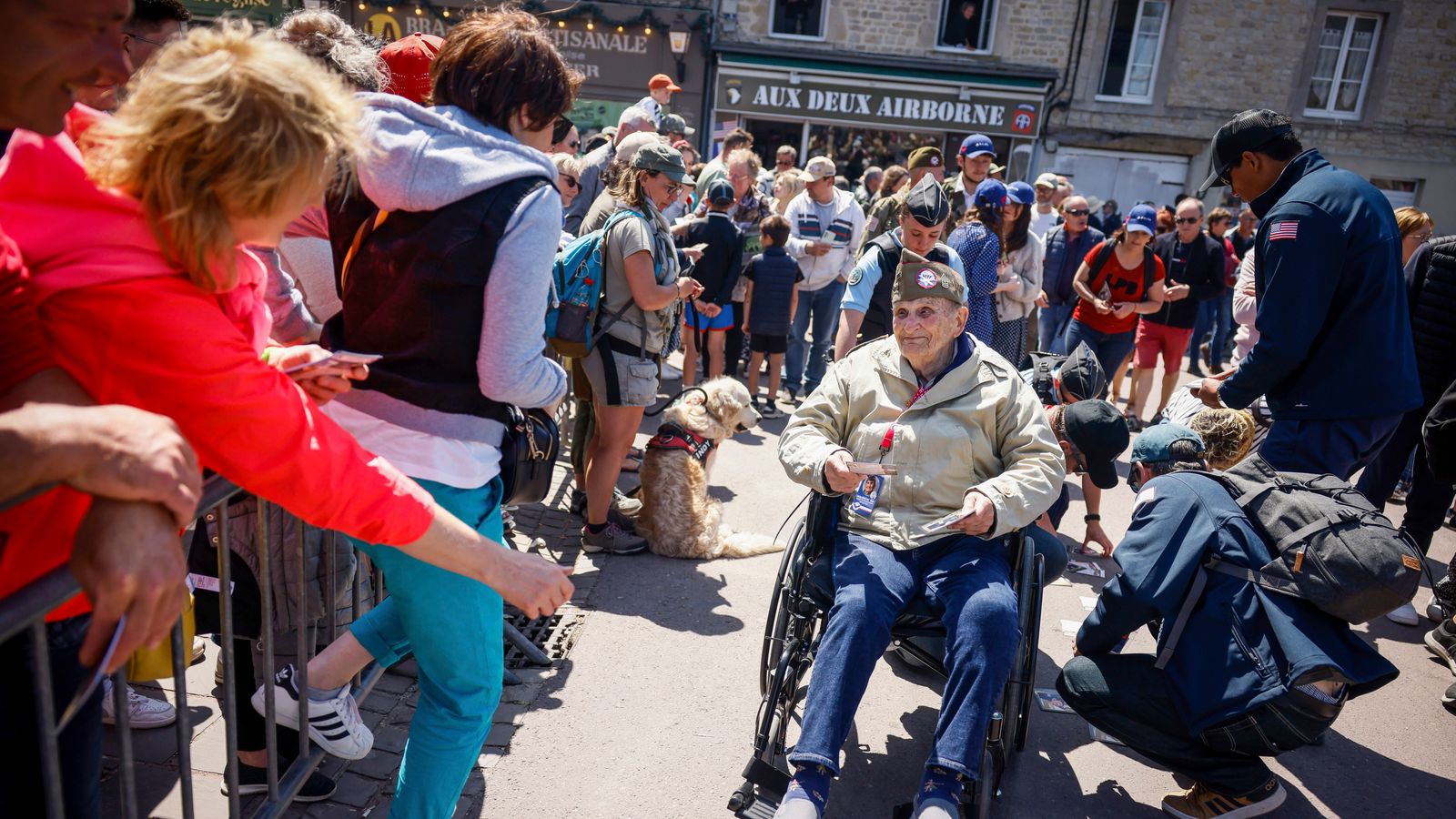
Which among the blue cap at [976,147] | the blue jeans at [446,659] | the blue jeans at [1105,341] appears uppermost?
the blue cap at [976,147]

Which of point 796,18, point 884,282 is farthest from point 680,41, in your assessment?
point 884,282

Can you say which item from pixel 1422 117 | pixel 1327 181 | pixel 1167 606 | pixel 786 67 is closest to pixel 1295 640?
pixel 1167 606

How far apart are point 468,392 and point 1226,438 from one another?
3.43m

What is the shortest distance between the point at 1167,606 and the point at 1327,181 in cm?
196

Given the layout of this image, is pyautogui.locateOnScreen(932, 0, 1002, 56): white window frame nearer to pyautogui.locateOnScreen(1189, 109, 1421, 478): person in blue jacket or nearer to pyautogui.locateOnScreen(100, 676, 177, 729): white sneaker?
pyautogui.locateOnScreen(1189, 109, 1421, 478): person in blue jacket

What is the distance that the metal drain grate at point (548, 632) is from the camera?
3.73 m

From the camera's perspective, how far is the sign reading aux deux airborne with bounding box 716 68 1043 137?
18844 mm

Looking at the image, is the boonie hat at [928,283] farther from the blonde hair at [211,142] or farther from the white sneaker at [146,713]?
the white sneaker at [146,713]

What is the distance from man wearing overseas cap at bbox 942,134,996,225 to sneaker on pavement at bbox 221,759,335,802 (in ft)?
20.4

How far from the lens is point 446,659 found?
7.04ft

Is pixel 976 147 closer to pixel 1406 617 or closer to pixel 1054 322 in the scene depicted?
pixel 1054 322

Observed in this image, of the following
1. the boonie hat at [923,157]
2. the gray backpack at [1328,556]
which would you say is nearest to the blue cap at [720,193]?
the boonie hat at [923,157]

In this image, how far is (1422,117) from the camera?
18969mm

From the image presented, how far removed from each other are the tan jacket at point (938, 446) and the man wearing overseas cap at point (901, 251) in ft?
4.81
